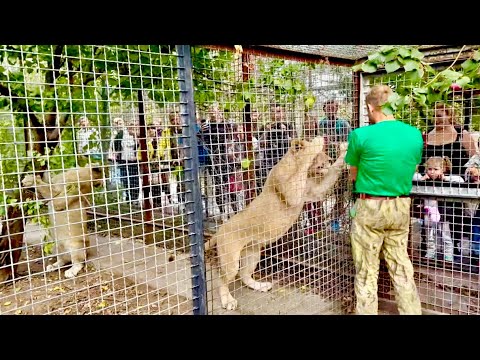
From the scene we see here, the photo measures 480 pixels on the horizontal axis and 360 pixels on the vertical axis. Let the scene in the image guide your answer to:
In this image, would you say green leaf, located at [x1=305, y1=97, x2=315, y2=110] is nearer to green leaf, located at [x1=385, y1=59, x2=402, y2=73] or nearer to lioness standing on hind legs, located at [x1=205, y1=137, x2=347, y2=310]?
lioness standing on hind legs, located at [x1=205, y1=137, x2=347, y2=310]

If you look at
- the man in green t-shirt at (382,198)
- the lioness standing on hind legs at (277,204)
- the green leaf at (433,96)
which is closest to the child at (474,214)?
the man in green t-shirt at (382,198)

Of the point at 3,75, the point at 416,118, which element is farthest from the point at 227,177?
the point at 3,75

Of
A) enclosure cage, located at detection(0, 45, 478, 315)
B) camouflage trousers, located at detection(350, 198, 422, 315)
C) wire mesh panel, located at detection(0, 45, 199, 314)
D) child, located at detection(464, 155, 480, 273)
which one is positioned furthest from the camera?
child, located at detection(464, 155, 480, 273)

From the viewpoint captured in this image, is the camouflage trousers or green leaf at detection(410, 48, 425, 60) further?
the camouflage trousers

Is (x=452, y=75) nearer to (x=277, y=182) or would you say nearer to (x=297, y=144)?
(x=297, y=144)

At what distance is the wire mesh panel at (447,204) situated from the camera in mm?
4078

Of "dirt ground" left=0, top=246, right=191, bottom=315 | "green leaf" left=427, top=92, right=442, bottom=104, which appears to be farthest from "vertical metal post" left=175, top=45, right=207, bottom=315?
"green leaf" left=427, top=92, right=442, bottom=104

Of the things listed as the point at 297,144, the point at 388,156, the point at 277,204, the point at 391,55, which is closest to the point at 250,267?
the point at 277,204

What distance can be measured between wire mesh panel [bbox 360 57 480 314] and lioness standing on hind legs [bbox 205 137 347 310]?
976 mm

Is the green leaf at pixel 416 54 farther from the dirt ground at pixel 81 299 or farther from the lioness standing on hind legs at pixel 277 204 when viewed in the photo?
the dirt ground at pixel 81 299

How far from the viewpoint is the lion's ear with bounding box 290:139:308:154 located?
4328 millimetres

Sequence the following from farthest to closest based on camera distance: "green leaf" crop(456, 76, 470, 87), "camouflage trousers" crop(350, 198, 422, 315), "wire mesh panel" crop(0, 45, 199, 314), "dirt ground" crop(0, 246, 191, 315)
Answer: "dirt ground" crop(0, 246, 191, 315) < "wire mesh panel" crop(0, 45, 199, 314) < "camouflage trousers" crop(350, 198, 422, 315) < "green leaf" crop(456, 76, 470, 87)

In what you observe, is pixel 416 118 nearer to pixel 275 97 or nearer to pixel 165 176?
pixel 275 97

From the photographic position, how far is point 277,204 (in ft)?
14.9
